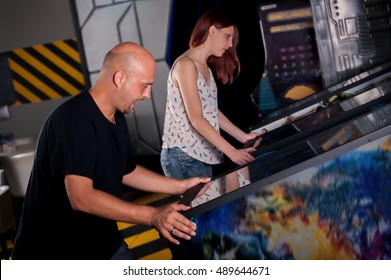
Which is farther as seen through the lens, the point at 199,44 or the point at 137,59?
the point at 199,44

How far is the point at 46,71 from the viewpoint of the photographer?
4.94 metres

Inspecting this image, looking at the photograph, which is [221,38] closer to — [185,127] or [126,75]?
[185,127]

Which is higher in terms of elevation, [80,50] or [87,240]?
[80,50]

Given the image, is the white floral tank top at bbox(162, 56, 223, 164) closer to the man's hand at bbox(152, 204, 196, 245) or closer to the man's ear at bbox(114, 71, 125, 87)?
the man's ear at bbox(114, 71, 125, 87)

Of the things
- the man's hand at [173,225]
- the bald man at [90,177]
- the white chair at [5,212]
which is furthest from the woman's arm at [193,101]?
the white chair at [5,212]

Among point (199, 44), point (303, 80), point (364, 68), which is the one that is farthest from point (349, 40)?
point (199, 44)

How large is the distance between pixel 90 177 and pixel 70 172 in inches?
2.3

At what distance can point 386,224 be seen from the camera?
53.9 inches

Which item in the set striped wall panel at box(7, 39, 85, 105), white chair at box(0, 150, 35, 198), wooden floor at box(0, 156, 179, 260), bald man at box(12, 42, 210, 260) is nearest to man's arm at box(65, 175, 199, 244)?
bald man at box(12, 42, 210, 260)

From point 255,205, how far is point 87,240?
0.51 m

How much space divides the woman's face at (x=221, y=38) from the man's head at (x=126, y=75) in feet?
2.67

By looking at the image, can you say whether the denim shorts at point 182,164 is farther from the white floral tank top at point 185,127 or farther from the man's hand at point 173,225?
the man's hand at point 173,225
